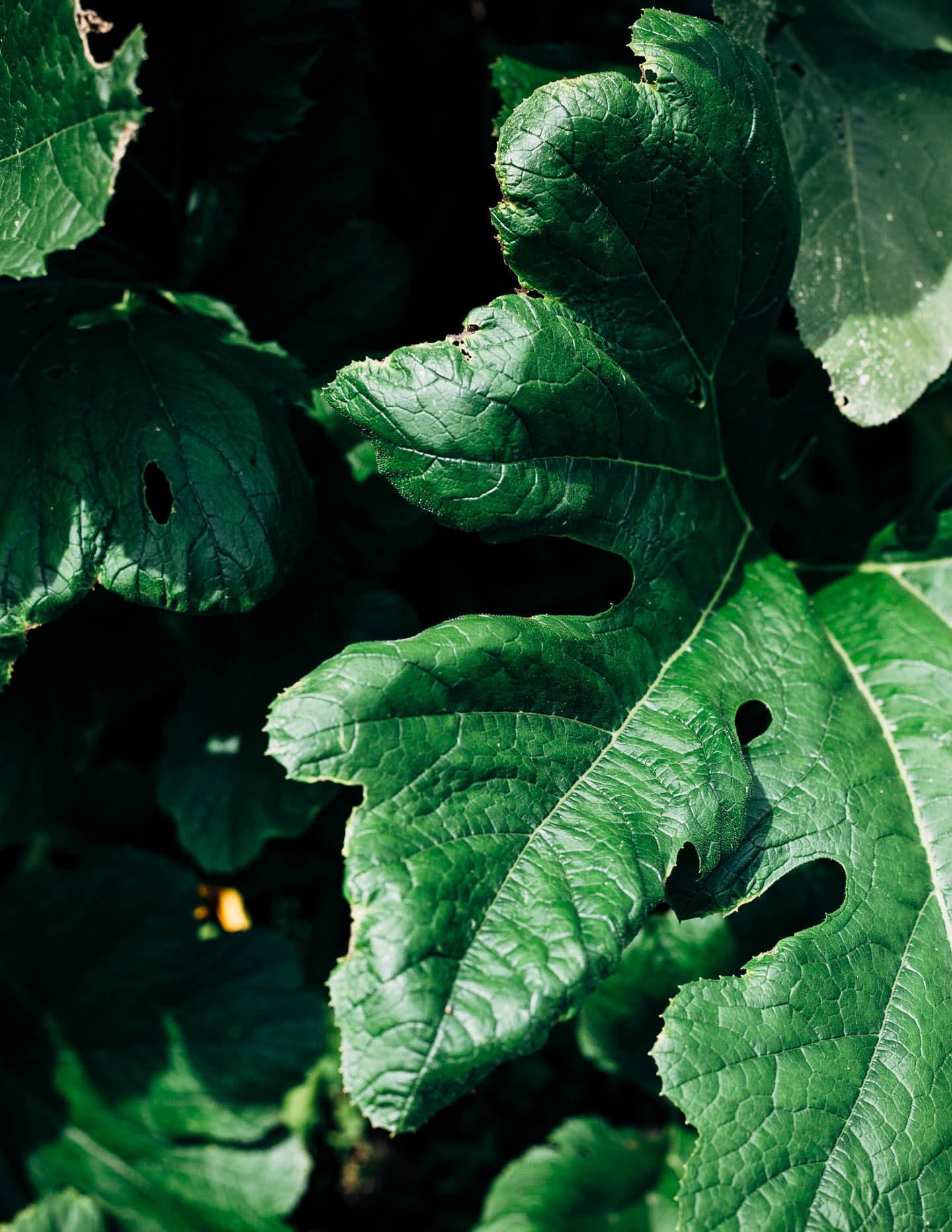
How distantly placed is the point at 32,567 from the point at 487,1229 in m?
1.28

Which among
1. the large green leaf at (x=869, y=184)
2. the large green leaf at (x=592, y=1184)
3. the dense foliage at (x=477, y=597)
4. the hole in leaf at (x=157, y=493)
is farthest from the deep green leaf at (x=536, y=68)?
the large green leaf at (x=592, y=1184)

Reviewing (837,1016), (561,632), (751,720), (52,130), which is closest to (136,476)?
(52,130)

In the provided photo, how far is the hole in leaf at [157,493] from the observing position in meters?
1.20

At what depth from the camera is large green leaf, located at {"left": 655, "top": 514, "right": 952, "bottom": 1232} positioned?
35.4 inches

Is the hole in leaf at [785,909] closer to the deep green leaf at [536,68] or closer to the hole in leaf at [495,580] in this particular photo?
the hole in leaf at [495,580]

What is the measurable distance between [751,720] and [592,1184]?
84 centimetres

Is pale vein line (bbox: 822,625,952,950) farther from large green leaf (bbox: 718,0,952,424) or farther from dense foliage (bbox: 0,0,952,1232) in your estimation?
large green leaf (bbox: 718,0,952,424)

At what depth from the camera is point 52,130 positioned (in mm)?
1027

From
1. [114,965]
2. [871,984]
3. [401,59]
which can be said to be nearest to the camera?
[871,984]

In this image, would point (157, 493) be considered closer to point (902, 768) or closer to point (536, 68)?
point (536, 68)

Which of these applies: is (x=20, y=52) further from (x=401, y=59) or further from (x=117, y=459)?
(x=401, y=59)

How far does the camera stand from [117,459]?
3.46 ft

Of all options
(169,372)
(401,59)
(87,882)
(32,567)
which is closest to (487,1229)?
(87,882)

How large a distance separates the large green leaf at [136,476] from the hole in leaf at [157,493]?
0.06m
